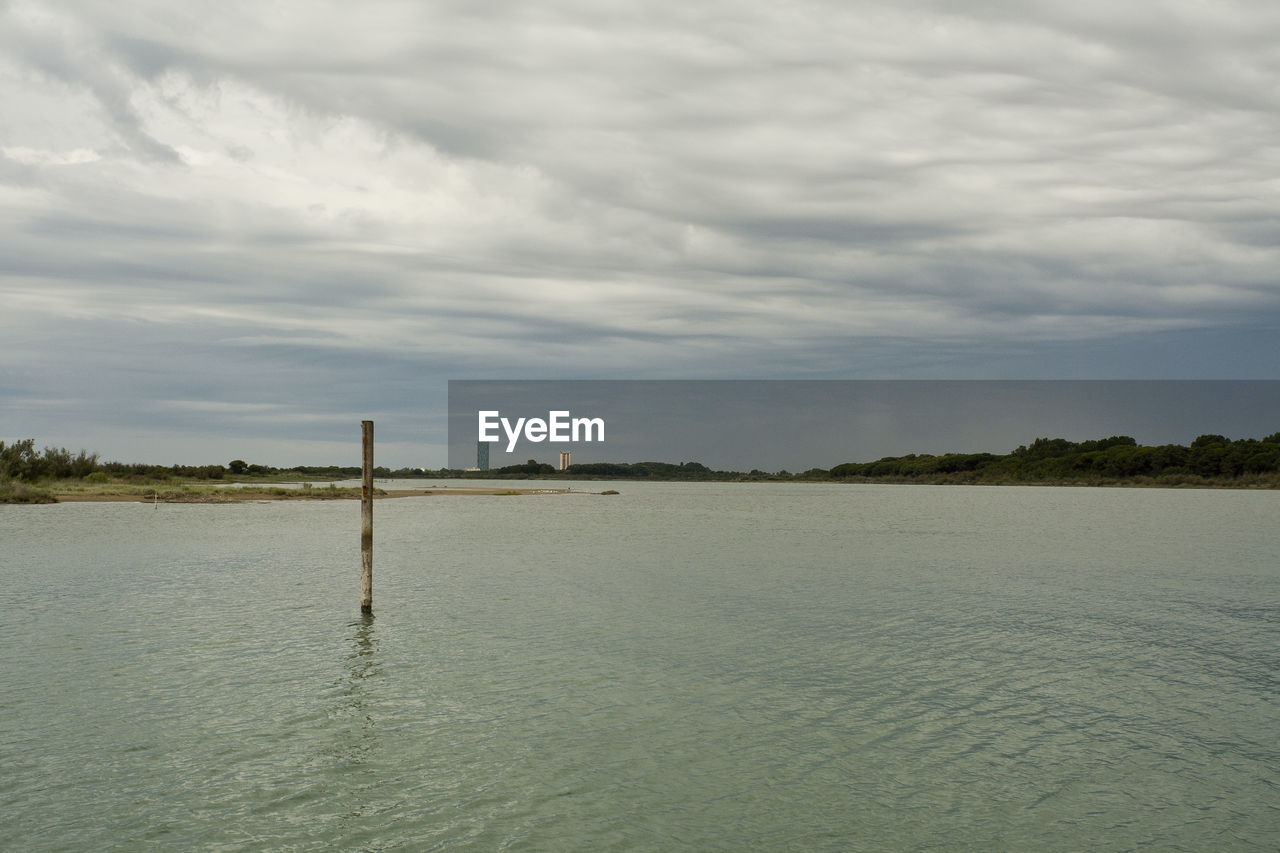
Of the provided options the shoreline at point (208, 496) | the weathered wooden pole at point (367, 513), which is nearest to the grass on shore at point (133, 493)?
the shoreline at point (208, 496)

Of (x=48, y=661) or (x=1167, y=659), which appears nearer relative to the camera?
(x=48, y=661)

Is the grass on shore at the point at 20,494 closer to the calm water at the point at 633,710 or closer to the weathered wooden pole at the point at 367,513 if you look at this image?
the calm water at the point at 633,710

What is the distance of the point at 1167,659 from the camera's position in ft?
65.8

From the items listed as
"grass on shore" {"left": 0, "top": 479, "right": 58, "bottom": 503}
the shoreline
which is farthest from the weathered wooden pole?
"grass on shore" {"left": 0, "top": 479, "right": 58, "bottom": 503}

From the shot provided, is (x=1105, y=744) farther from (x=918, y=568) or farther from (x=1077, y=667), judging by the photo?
(x=918, y=568)

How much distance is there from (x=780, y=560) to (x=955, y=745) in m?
27.8

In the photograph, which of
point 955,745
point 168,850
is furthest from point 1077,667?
point 168,850

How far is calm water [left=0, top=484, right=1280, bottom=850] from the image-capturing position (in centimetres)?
1047

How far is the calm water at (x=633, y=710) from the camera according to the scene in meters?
10.5

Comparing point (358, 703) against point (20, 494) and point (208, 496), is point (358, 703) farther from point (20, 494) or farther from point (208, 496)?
point (208, 496)

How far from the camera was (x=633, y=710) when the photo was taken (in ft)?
50.5

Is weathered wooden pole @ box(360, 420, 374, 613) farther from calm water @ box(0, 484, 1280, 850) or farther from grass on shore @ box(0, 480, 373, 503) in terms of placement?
grass on shore @ box(0, 480, 373, 503)

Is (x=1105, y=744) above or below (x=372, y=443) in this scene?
below

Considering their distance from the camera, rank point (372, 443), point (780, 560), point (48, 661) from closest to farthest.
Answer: point (48, 661)
point (372, 443)
point (780, 560)
